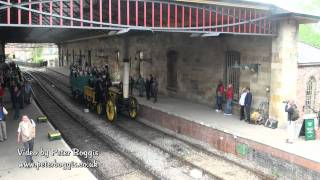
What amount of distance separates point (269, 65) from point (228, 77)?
279 cm

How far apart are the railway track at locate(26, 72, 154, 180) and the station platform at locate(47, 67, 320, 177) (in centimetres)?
360

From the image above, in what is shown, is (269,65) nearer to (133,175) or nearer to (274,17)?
(274,17)

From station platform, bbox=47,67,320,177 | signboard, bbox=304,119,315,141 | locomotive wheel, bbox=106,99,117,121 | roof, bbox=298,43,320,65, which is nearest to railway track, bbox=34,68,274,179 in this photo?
locomotive wheel, bbox=106,99,117,121

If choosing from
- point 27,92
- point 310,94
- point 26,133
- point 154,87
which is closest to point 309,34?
point 310,94

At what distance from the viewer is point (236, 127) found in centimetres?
1408

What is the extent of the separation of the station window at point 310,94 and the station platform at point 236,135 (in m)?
3.22

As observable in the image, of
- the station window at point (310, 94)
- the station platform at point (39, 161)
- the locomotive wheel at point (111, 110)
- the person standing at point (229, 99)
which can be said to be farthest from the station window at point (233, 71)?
the station platform at point (39, 161)

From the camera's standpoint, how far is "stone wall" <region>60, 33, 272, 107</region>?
51.2 ft

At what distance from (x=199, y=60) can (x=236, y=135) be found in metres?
7.26

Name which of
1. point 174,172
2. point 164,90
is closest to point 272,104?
point 174,172

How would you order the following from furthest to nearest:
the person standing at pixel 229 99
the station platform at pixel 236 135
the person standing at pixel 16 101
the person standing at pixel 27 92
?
1. the person standing at pixel 27 92
2. the person standing at pixel 229 99
3. the person standing at pixel 16 101
4. the station platform at pixel 236 135

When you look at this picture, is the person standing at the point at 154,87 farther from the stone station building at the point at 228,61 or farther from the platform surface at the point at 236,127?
the stone station building at the point at 228,61

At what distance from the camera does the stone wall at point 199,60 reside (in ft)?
51.2

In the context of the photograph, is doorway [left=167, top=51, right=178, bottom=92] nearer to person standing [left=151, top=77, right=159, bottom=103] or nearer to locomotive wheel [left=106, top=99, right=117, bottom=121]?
person standing [left=151, top=77, right=159, bottom=103]
